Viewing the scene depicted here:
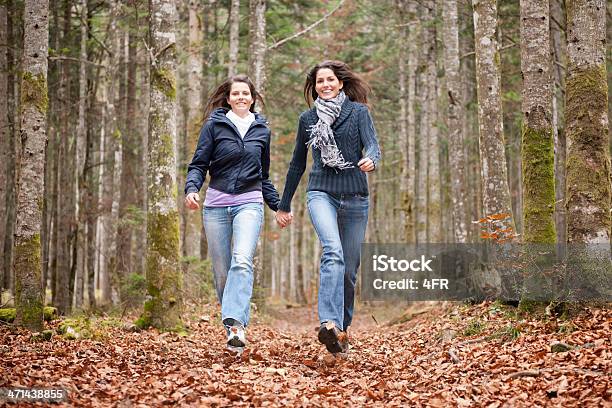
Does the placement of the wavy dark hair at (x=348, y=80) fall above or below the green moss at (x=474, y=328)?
above

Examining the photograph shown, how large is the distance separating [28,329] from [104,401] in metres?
3.73

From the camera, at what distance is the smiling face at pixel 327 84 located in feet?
22.2

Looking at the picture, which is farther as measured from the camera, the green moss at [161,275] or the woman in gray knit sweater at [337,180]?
the green moss at [161,275]

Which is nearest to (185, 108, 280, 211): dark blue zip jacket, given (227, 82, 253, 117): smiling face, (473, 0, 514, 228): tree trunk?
(227, 82, 253, 117): smiling face

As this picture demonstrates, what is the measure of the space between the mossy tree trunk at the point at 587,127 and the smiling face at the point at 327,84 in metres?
2.35

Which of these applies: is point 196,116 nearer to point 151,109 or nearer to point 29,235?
point 151,109

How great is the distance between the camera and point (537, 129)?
7.30m

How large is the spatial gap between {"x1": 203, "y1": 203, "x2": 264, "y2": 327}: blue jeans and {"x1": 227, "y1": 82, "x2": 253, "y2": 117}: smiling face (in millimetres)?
1029

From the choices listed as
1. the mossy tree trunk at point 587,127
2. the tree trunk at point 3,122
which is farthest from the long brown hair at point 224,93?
the tree trunk at point 3,122

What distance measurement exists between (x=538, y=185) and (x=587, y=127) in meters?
0.94

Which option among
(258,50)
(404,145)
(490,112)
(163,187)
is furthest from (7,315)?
(404,145)

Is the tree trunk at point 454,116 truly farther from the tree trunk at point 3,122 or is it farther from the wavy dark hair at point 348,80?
the tree trunk at point 3,122

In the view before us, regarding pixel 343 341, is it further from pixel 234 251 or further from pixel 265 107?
pixel 265 107

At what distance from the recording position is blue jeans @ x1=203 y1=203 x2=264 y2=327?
6.30 m
